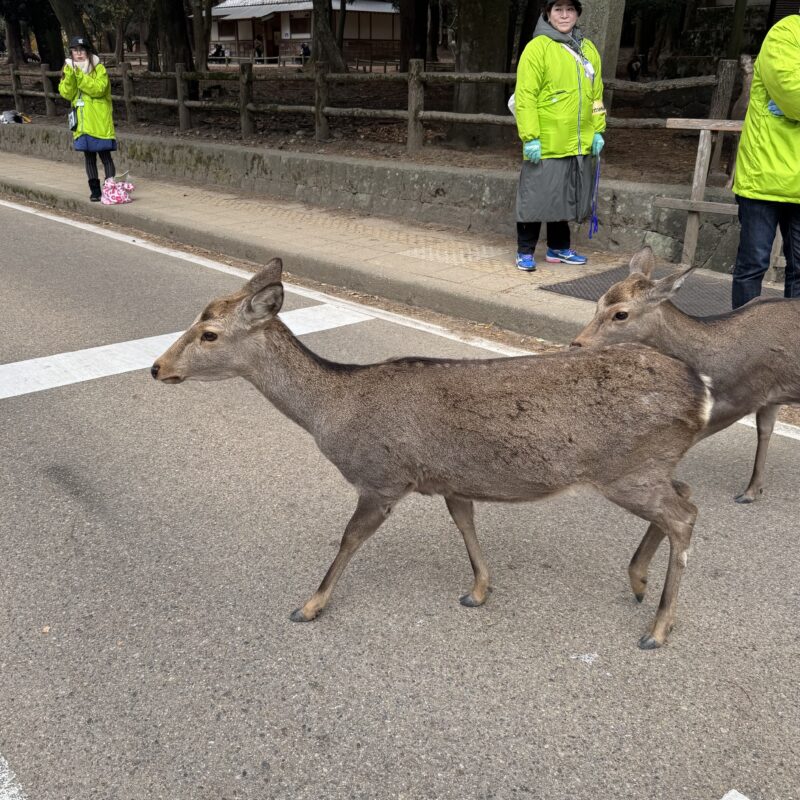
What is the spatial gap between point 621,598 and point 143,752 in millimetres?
1970

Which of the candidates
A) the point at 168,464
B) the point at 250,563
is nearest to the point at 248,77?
the point at 168,464

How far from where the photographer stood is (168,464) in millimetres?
4707

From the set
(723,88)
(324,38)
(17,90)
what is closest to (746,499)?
(723,88)

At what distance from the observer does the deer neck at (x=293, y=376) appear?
3.36 m

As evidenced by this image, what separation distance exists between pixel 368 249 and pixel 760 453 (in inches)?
236

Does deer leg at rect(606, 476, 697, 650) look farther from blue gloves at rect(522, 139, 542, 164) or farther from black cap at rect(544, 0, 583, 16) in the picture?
black cap at rect(544, 0, 583, 16)

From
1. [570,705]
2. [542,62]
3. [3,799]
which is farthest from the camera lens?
[542,62]

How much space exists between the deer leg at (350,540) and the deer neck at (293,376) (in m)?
0.39

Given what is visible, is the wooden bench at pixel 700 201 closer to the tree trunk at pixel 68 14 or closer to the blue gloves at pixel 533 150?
the blue gloves at pixel 533 150

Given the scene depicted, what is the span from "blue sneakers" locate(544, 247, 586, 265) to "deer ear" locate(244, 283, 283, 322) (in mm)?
5767

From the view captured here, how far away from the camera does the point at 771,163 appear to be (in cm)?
531

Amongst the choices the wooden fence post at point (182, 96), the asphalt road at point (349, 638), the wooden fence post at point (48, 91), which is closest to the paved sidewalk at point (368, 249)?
the asphalt road at point (349, 638)

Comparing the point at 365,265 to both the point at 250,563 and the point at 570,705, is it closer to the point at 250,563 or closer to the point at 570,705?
the point at 250,563

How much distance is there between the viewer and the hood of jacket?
743 centimetres
